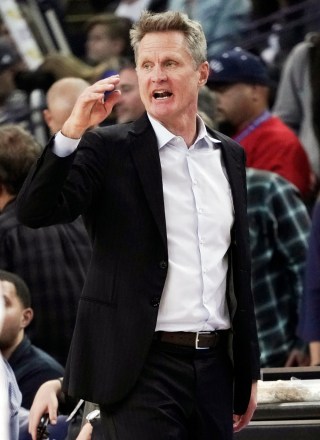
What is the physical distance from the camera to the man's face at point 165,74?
4.71 metres

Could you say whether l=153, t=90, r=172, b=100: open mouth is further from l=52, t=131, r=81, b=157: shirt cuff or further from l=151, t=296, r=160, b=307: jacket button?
l=151, t=296, r=160, b=307: jacket button

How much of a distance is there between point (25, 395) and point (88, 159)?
2087mm

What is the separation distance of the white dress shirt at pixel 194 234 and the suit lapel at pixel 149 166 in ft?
0.14

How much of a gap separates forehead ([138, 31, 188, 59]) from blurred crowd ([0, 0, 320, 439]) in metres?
0.72

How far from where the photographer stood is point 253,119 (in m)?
8.45

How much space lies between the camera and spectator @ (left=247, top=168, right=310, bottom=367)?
749 cm

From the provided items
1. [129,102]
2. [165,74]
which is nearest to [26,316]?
[165,74]

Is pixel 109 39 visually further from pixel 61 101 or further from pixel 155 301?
pixel 155 301

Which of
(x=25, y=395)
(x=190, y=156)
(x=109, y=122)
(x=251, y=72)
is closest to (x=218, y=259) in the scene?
(x=190, y=156)

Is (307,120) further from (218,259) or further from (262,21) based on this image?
(218,259)

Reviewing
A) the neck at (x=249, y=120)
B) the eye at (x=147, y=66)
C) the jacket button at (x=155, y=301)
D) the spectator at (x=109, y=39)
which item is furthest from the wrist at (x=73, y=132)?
the spectator at (x=109, y=39)

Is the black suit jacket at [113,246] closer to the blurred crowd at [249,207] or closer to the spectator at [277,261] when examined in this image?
the blurred crowd at [249,207]

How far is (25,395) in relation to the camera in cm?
645

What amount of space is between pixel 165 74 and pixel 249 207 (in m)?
2.81
